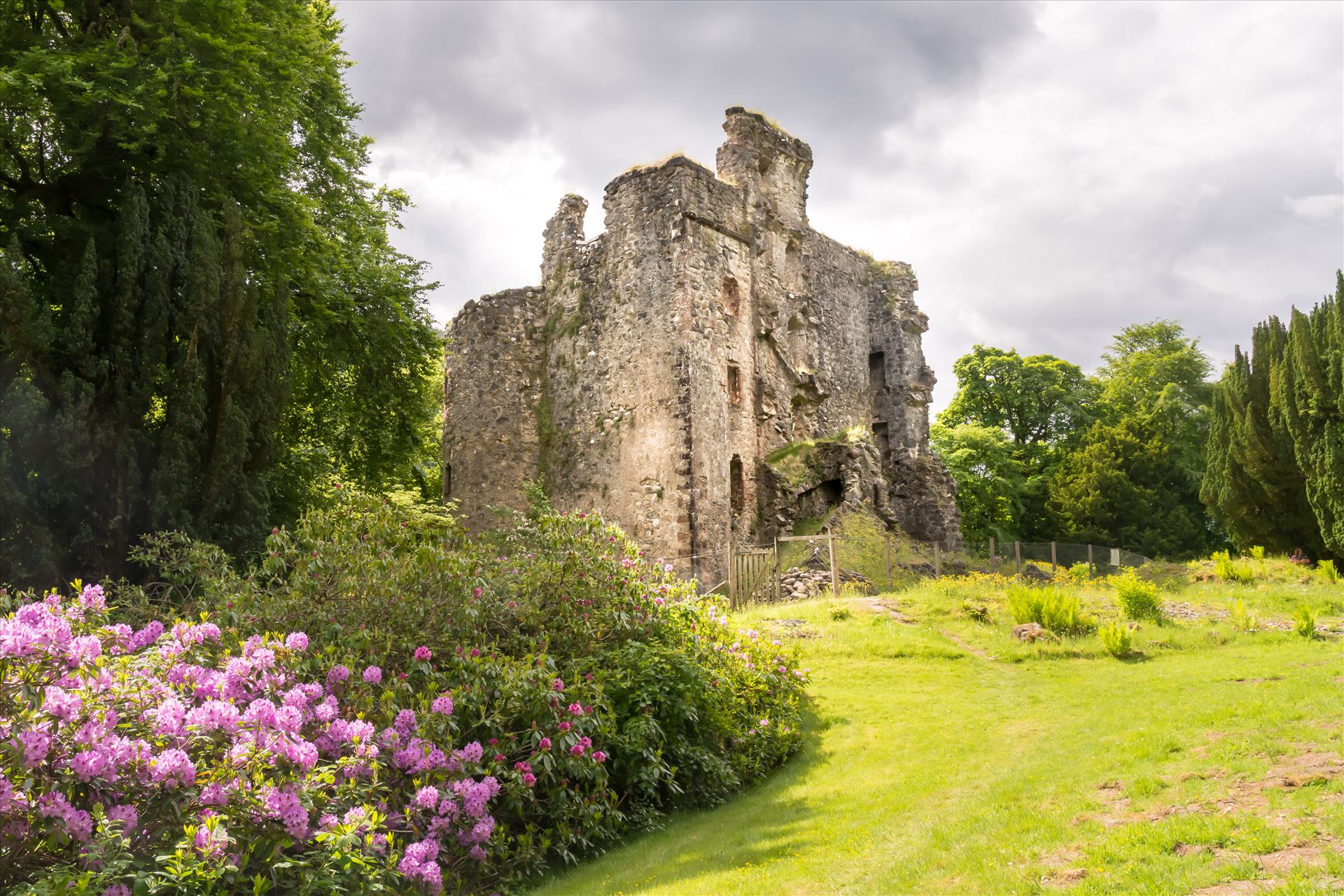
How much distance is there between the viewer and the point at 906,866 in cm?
533

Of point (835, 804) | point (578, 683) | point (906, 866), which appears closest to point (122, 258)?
point (578, 683)

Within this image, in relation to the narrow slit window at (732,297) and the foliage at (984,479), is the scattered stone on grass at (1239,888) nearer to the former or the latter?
the narrow slit window at (732,297)

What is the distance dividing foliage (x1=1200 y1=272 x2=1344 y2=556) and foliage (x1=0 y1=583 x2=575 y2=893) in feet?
68.4

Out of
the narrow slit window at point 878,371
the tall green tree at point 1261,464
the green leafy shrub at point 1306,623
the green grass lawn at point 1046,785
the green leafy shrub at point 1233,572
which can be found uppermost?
the narrow slit window at point 878,371

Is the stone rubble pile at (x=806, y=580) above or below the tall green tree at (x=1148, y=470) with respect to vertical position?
below

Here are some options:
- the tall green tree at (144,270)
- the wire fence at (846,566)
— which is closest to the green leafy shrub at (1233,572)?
the wire fence at (846,566)

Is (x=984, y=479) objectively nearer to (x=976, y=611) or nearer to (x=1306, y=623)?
(x=976, y=611)

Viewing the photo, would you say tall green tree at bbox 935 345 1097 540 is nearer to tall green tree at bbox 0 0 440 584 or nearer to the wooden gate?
the wooden gate

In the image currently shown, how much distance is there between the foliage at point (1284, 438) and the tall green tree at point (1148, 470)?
6.39 metres

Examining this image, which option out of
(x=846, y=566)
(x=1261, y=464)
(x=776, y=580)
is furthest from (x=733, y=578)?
(x=1261, y=464)

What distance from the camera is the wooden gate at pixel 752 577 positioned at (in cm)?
1753

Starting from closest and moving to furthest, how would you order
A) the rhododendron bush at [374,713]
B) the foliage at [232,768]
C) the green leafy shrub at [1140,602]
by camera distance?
the foliage at [232,768], the rhododendron bush at [374,713], the green leafy shrub at [1140,602]

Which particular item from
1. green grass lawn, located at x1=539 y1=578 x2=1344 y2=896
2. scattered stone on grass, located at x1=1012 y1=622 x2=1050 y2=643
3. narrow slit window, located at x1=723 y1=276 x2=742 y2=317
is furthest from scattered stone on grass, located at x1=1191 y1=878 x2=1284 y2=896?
narrow slit window, located at x1=723 y1=276 x2=742 y2=317

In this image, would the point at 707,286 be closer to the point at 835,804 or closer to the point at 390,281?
the point at 390,281
